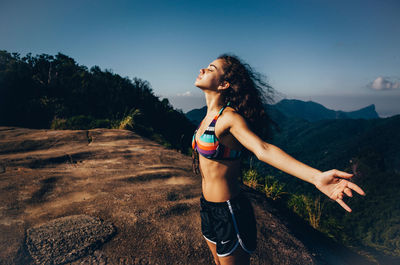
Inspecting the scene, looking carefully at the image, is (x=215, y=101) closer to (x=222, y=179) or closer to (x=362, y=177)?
(x=222, y=179)

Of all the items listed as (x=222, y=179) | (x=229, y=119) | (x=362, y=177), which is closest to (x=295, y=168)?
(x=229, y=119)

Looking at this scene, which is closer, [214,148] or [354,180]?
[214,148]

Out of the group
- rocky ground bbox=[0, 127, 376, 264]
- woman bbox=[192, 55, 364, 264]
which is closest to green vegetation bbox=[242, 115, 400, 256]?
woman bbox=[192, 55, 364, 264]

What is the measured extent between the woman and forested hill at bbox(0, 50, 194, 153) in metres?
7.03

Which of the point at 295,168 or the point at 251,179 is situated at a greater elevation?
the point at 295,168

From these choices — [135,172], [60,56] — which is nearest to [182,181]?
[135,172]

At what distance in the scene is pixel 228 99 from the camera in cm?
187

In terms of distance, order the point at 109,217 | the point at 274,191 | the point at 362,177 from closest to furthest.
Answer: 1. the point at 109,217
2. the point at 274,191
3. the point at 362,177

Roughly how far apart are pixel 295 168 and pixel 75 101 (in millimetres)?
11774

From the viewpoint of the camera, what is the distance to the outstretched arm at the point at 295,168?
1.00 meters

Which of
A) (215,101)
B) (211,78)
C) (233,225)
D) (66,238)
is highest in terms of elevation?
(211,78)

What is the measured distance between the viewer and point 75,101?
10555mm

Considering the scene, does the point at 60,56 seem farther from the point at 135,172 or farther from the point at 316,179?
the point at 316,179

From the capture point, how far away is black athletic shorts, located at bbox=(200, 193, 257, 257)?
1.53m
